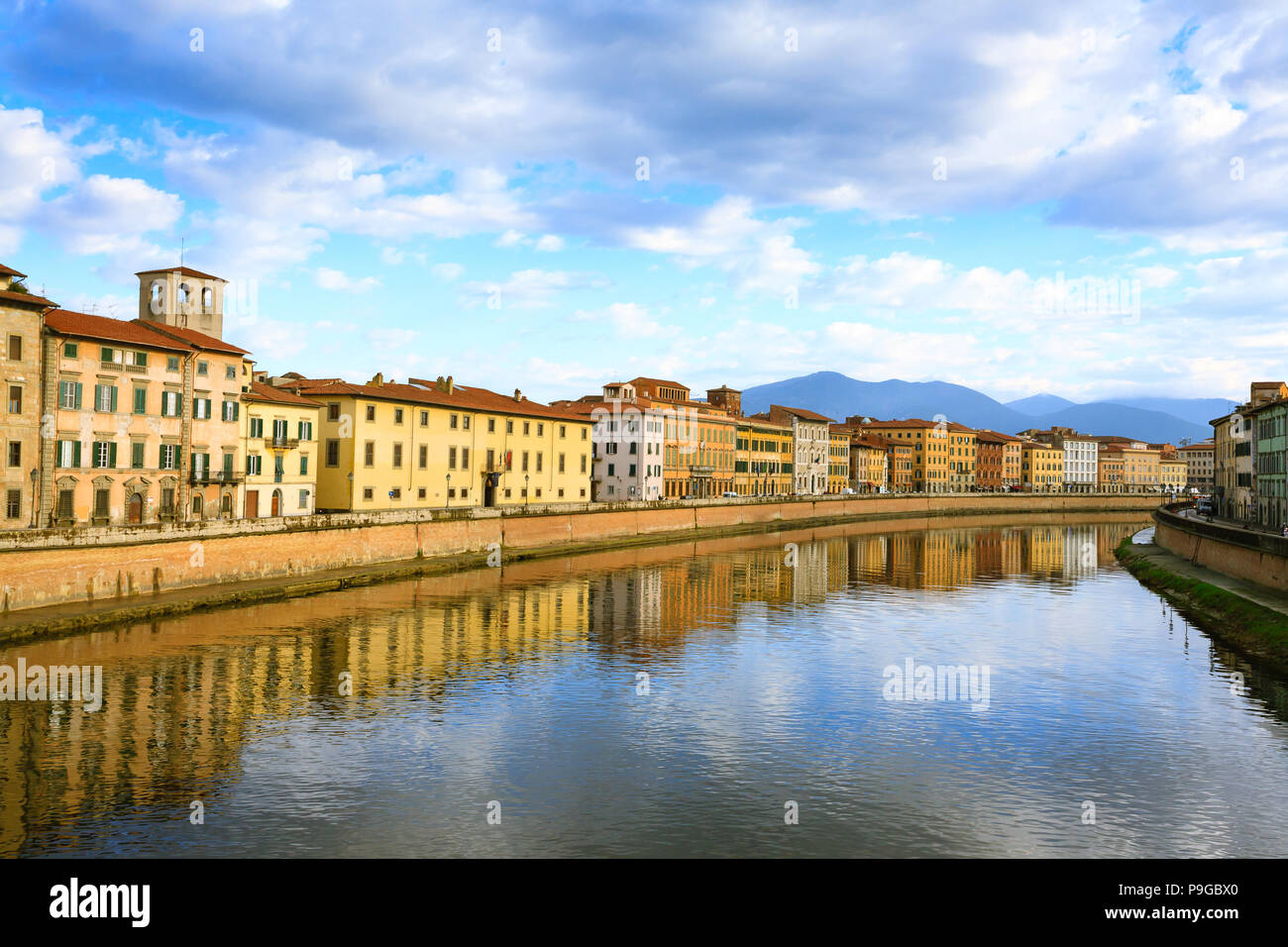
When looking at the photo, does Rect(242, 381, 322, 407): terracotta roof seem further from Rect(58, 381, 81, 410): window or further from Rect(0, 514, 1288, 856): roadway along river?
Rect(0, 514, 1288, 856): roadway along river

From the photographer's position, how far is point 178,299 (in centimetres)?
6525

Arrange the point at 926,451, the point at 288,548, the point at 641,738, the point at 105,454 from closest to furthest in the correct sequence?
1. the point at 641,738
2. the point at 105,454
3. the point at 288,548
4. the point at 926,451

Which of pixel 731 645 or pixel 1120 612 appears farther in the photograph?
pixel 1120 612

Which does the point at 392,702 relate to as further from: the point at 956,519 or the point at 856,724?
the point at 956,519

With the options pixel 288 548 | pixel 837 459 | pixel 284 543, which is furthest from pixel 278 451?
pixel 837 459

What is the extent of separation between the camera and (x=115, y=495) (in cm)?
5131

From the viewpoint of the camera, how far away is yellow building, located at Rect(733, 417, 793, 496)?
132 meters

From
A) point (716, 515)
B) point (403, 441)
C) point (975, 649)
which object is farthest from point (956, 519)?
point (975, 649)

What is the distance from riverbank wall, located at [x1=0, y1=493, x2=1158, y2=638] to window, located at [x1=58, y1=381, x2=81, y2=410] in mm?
9678

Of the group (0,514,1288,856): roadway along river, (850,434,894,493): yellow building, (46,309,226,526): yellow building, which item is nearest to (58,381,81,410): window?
(46,309,226,526): yellow building

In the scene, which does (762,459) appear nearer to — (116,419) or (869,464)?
(869,464)

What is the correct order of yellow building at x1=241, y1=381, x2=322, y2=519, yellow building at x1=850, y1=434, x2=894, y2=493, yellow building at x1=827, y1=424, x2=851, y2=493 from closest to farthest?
yellow building at x1=241, y1=381, x2=322, y2=519 → yellow building at x1=827, y1=424, x2=851, y2=493 → yellow building at x1=850, y1=434, x2=894, y2=493

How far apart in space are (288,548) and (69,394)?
1278 centimetres

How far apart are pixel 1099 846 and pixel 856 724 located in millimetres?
9054
